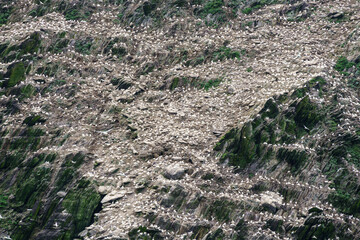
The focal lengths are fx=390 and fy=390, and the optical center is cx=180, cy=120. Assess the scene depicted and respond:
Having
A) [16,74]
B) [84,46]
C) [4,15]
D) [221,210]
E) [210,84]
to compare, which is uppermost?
[4,15]

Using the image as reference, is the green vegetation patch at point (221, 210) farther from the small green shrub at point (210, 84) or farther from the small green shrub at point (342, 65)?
the small green shrub at point (342, 65)

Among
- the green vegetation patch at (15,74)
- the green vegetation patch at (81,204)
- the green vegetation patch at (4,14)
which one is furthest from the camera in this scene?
the green vegetation patch at (4,14)

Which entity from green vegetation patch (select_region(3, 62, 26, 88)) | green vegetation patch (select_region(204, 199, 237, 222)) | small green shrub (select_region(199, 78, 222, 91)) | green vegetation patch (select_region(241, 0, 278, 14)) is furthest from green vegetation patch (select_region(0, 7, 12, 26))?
green vegetation patch (select_region(204, 199, 237, 222))

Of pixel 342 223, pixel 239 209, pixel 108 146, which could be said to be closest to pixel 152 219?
pixel 239 209

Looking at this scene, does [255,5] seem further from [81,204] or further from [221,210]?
[81,204]

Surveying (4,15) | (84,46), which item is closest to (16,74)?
(84,46)

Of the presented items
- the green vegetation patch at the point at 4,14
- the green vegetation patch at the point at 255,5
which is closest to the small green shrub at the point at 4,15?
the green vegetation patch at the point at 4,14

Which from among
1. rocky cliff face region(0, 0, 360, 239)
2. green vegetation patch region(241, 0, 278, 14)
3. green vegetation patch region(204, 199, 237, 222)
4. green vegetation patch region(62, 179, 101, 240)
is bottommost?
green vegetation patch region(62, 179, 101, 240)

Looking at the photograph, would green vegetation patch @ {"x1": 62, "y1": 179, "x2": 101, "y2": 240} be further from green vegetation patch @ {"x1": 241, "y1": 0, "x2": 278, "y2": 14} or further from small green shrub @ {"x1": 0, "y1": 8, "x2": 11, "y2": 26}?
green vegetation patch @ {"x1": 241, "y1": 0, "x2": 278, "y2": 14}
